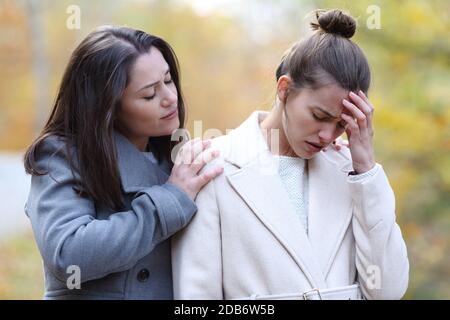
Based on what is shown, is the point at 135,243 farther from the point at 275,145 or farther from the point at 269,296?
the point at 275,145

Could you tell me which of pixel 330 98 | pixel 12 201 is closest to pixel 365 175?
pixel 330 98

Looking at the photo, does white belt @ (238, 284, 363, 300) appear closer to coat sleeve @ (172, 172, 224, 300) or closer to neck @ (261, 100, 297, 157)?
coat sleeve @ (172, 172, 224, 300)

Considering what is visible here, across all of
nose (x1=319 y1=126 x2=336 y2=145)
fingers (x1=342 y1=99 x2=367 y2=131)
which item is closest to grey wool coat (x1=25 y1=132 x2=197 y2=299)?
nose (x1=319 y1=126 x2=336 y2=145)

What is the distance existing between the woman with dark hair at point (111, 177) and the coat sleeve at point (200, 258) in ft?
0.19

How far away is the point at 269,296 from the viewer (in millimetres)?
2047

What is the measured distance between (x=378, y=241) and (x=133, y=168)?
843 mm

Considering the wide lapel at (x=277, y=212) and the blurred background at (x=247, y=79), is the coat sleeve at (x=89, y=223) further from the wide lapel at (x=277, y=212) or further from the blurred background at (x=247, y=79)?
the blurred background at (x=247, y=79)

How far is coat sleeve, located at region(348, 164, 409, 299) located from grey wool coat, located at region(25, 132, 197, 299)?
56 cm

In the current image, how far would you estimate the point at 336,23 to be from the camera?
214 cm

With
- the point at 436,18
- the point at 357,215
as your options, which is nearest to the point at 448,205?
the point at 436,18

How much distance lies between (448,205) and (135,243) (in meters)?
5.51

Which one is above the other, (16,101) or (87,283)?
(16,101)

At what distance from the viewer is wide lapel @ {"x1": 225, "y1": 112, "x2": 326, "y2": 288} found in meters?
2.09

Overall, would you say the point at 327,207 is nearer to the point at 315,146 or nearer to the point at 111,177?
the point at 315,146
